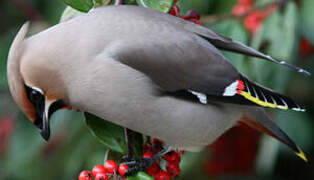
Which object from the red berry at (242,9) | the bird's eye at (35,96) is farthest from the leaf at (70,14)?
the red berry at (242,9)

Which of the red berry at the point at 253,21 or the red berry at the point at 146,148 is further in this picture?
the red berry at the point at 253,21

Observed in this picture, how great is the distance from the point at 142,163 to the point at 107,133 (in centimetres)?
18

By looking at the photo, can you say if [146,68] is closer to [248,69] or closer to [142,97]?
[142,97]

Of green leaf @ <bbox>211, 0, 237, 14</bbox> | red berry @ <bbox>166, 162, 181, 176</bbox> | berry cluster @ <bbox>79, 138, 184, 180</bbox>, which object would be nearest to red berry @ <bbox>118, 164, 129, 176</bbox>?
berry cluster @ <bbox>79, 138, 184, 180</bbox>

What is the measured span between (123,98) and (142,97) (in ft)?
0.26

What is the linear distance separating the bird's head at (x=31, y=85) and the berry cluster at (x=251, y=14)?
4.75 feet

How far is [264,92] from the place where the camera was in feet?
7.34

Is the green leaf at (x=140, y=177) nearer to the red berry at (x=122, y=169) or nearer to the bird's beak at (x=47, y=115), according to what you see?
the red berry at (x=122, y=169)

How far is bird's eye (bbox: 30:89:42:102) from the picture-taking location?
200cm

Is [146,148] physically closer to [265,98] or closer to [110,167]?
[110,167]

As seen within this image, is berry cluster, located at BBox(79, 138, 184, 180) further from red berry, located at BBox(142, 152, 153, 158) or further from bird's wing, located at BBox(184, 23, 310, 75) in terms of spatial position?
bird's wing, located at BBox(184, 23, 310, 75)

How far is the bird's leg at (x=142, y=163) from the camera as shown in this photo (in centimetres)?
209

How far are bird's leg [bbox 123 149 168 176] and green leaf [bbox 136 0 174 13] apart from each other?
594 millimetres

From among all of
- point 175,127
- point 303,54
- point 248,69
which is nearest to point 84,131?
point 248,69
